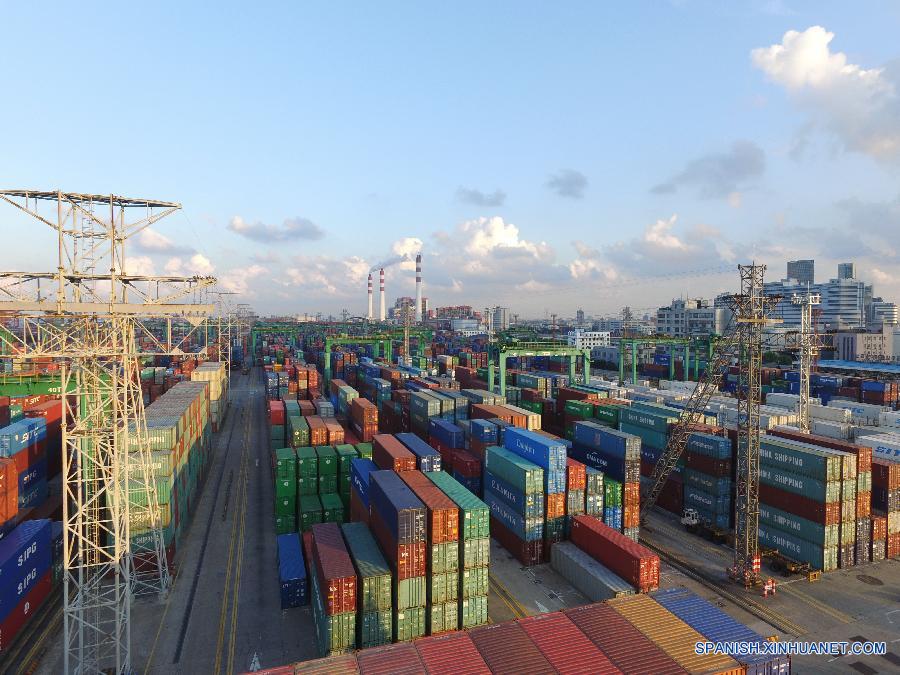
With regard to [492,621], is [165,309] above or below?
above

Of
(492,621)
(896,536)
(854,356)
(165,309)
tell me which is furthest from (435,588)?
(854,356)

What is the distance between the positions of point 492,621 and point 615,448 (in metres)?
16.4

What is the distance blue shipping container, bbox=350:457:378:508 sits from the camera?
30919 mm

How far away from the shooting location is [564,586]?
30922mm

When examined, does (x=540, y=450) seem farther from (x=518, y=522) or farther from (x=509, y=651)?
(x=509, y=651)

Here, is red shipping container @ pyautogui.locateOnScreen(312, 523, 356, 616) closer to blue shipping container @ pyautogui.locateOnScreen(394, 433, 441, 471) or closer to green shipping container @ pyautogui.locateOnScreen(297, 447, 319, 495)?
blue shipping container @ pyautogui.locateOnScreen(394, 433, 441, 471)

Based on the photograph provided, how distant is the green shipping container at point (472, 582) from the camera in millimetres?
25156

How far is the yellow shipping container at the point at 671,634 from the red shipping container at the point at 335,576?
38.2 ft

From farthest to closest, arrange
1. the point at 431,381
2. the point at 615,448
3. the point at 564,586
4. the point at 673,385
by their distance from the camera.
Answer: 1. the point at 673,385
2. the point at 431,381
3. the point at 615,448
4. the point at 564,586

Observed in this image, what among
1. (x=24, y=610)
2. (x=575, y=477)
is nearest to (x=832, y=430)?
(x=575, y=477)

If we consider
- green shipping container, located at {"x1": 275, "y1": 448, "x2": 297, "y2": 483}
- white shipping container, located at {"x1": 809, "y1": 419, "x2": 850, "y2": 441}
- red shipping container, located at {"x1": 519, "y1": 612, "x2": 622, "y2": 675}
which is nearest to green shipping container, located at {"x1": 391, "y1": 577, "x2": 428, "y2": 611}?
red shipping container, located at {"x1": 519, "y1": 612, "x2": 622, "y2": 675}

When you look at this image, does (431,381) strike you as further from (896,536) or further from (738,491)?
(896,536)

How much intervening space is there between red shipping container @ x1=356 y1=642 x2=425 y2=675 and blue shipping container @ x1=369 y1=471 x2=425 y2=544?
213 inches

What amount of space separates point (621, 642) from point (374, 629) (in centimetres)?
1142
